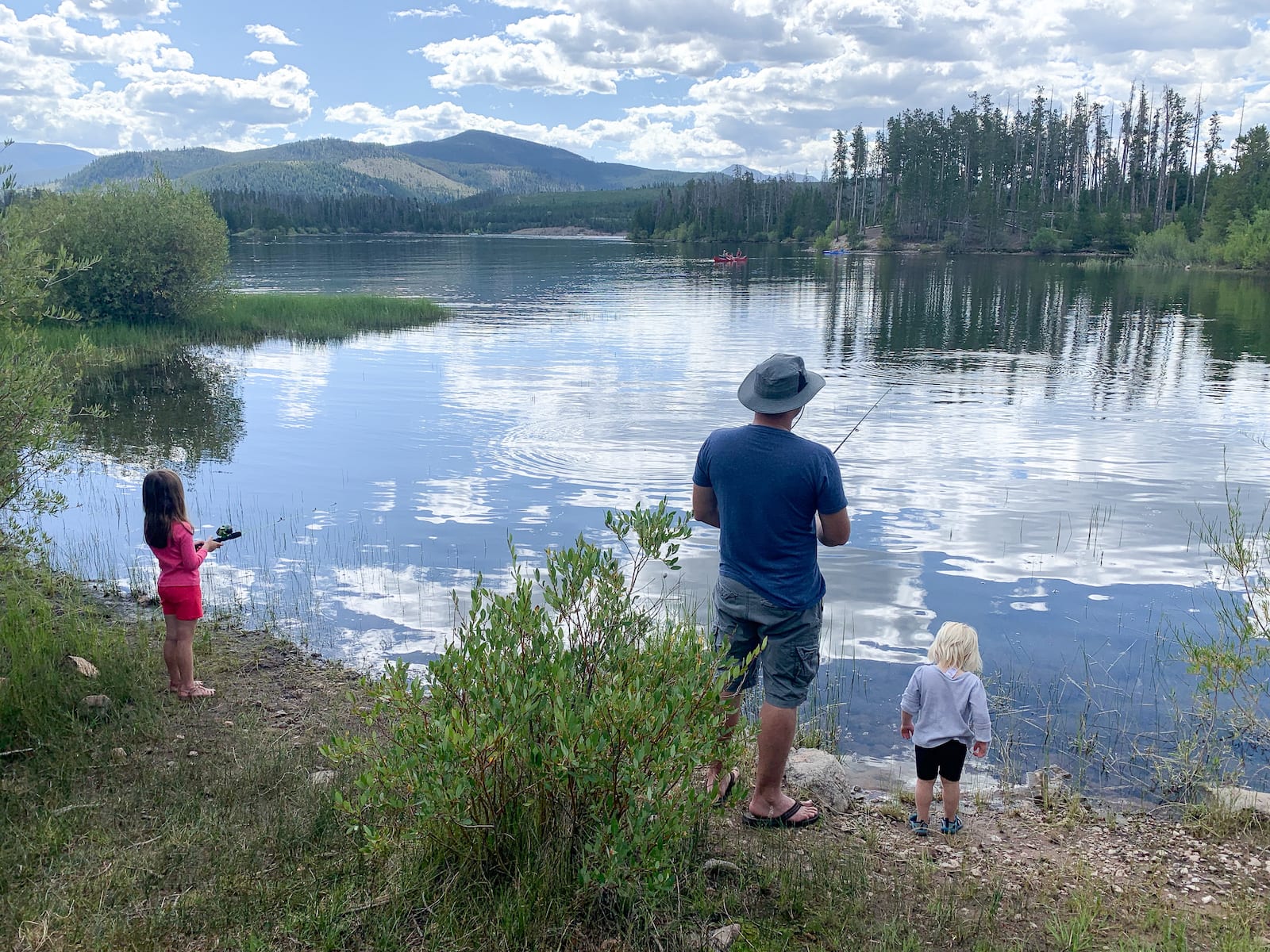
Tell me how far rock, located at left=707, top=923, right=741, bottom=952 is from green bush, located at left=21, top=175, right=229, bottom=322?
30.5 metres

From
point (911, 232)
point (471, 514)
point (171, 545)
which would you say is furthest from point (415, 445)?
point (911, 232)

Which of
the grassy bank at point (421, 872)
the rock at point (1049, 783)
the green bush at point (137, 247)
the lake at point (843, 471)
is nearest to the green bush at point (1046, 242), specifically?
the lake at point (843, 471)

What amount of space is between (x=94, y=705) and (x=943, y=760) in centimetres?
524

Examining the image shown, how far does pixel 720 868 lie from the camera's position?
447cm

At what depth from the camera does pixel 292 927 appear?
376 cm

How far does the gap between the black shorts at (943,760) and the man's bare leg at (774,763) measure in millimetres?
653

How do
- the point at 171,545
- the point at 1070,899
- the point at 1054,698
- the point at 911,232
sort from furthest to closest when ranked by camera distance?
the point at 911,232
the point at 1054,698
the point at 171,545
the point at 1070,899

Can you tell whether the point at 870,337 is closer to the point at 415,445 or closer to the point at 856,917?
the point at 415,445

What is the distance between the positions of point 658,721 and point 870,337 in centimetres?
3122

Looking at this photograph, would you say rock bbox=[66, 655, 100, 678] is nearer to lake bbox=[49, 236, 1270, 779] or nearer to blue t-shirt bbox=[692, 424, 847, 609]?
lake bbox=[49, 236, 1270, 779]

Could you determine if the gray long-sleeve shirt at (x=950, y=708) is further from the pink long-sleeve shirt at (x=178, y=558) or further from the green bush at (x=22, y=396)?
the green bush at (x=22, y=396)

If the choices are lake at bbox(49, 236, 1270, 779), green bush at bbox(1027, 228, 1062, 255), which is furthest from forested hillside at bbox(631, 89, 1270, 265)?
lake at bbox(49, 236, 1270, 779)

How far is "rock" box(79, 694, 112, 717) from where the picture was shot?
20.1 ft

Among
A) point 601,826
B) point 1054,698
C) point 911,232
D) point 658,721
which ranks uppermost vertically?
point 911,232
